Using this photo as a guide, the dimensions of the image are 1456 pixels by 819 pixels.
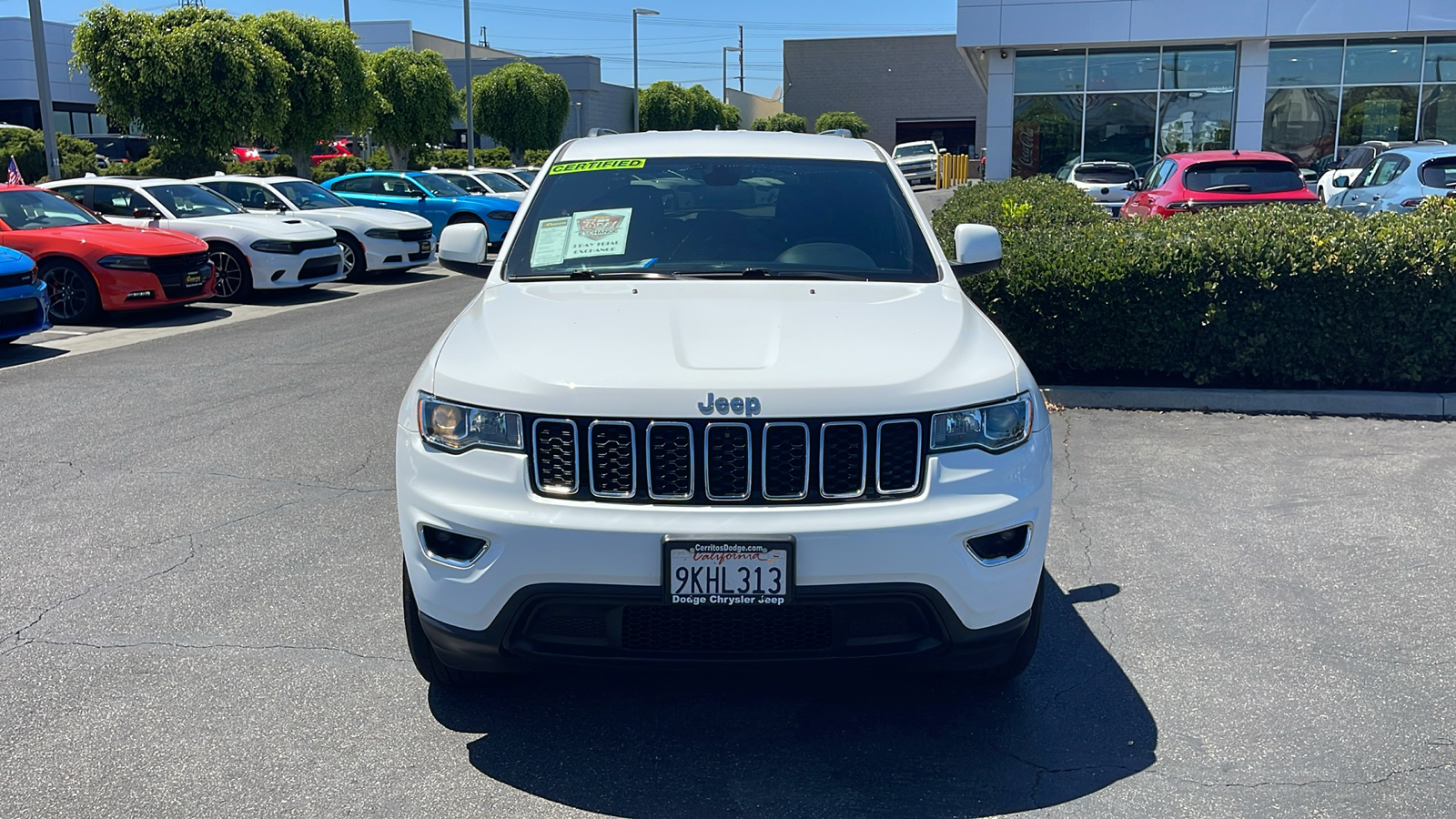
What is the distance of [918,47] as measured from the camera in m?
70.6

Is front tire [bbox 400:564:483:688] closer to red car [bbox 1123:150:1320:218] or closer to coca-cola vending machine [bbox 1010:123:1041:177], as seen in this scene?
red car [bbox 1123:150:1320:218]

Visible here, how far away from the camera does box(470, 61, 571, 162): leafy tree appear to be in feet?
156

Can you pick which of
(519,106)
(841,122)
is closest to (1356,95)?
(519,106)

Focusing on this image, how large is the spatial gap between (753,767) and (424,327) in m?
9.87

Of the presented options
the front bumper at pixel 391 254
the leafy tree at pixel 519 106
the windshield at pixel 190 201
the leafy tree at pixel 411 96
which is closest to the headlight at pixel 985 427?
the windshield at pixel 190 201

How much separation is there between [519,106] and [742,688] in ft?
151

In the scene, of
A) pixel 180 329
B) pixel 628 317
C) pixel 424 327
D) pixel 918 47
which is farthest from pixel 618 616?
pixel 918 47

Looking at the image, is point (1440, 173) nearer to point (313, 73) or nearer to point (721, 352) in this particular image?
point (721, 352)

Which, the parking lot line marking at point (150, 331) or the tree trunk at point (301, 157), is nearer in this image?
the parking lot line marking at point (150, 331)

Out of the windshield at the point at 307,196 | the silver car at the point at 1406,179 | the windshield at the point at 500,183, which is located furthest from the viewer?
the windshield at the point at 500,183

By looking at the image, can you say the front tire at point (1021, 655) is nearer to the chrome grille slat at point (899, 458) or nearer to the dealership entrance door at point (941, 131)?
the chrome grille slat at point (899, 458)

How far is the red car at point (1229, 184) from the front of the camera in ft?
45.7

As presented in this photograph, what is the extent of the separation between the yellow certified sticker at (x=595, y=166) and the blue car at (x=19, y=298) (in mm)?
7544

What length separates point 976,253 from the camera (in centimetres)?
490
